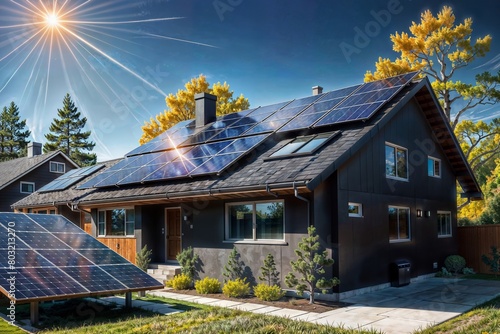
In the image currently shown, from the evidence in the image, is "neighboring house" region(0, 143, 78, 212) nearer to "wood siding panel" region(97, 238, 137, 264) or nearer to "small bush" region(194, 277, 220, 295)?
"wood siding panel" region(97, 238, 137, 264)

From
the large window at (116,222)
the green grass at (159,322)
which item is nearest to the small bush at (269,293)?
the green grass at (159,322)

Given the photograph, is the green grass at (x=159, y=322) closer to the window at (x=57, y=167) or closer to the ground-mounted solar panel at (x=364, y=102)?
the ground-mounted solar panel at (x=364, y=102)

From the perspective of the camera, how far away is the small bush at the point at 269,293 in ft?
36.2

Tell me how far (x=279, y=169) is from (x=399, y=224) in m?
5.11

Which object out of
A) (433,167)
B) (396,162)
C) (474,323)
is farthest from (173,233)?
(433,167)

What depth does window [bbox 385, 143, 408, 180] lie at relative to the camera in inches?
564

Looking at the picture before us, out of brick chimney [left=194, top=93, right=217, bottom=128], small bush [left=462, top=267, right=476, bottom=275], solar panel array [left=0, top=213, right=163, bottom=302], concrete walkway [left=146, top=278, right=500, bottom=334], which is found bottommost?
small bush [left=462, top=267, right=476, bottom=275]

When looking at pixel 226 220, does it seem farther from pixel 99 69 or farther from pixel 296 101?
pixel 99 69

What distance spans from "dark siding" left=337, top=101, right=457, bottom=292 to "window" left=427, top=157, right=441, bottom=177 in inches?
9.0

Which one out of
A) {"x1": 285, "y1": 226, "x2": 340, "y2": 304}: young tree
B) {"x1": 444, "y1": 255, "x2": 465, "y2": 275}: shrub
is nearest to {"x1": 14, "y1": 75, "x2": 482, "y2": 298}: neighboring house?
{"x1": 444, "y1": 255, "x2": 465, "y2": 275}: shrub

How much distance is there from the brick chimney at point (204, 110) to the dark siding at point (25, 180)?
18.8m

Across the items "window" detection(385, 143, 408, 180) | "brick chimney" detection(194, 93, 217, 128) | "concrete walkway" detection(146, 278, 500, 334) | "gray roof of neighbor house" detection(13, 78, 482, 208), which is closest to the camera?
"concrete walkway" detection(146, 278, 500, 334)

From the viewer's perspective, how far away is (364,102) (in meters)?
13.9

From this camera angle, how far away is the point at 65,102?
5397cm
